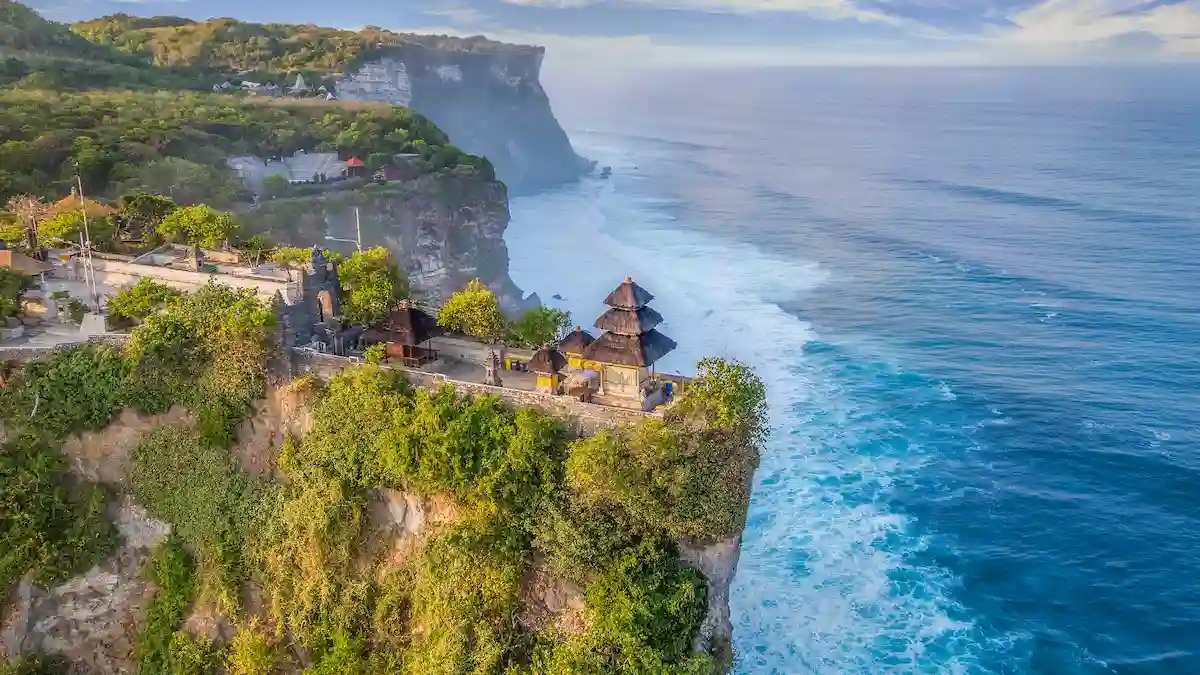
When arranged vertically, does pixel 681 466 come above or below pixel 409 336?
below

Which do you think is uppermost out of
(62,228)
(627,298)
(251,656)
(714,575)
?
(627,298)

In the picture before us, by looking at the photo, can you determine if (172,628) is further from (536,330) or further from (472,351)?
(536,330)

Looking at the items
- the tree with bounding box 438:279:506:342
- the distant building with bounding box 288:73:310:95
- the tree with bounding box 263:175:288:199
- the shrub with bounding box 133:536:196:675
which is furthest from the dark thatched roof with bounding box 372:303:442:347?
A: the distant building with bounding box 288:73:310:95

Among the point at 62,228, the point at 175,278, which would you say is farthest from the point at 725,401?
the point at 62,228

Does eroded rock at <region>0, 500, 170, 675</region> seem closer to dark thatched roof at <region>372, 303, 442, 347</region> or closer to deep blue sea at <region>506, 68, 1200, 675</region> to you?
dark thatched roof at <region>372, 303, 442, 347</region>

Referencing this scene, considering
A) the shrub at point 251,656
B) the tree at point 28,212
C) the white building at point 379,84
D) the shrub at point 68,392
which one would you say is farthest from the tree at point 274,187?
the shrub at point 251,656

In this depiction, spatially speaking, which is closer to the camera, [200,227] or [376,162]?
[200,227]

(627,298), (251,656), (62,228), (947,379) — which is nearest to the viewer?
(627,298)
